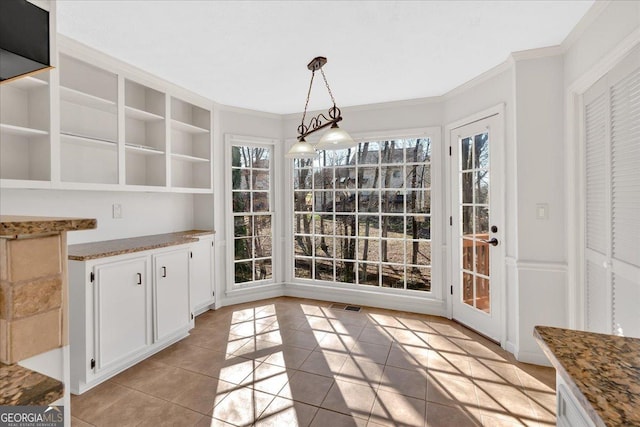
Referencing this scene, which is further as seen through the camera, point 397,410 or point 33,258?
point 397,410

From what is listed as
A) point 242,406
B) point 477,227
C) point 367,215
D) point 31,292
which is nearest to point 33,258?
point 31,292

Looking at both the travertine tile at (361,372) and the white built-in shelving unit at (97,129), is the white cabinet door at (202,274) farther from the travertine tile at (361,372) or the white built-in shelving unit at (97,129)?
the travertine tile at (361,372)

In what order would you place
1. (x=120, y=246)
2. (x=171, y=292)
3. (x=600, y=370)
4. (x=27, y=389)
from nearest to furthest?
(x=27, y=389) < (x=600, y=370) < (x=120, y=246) < (x=171, y=292)

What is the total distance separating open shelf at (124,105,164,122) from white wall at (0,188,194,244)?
782mm

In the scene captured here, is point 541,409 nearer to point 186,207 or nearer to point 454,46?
point 454,46

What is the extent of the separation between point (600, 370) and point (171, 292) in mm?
3002

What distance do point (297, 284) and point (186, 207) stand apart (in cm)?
181

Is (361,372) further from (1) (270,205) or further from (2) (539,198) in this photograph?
(1) (270,205)

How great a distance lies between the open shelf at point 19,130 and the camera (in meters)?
1.95

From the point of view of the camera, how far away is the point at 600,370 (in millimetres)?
839

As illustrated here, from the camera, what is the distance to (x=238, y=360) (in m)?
2.58

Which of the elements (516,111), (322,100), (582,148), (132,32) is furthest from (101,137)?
(582,148)

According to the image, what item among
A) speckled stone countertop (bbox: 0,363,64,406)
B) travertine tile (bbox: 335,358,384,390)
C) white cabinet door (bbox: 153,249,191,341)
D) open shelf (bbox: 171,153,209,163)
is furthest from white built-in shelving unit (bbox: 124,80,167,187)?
speckled stone countertop (bbox: 0,363,64,406)
